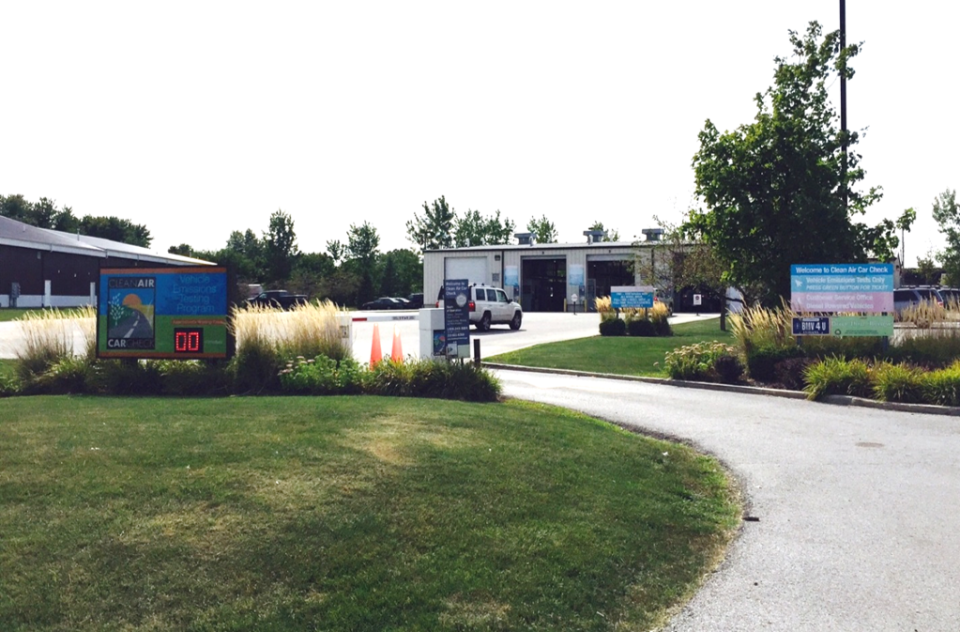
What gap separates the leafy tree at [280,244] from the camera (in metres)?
81.9

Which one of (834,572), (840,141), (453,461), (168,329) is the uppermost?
(840,141)

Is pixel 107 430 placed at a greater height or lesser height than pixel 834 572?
greater

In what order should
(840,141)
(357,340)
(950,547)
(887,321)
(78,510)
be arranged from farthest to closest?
(357,340), (840,141), (887,321), (950,547), (78,510)

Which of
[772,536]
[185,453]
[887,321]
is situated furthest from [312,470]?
[887,321]

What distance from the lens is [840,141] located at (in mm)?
21234

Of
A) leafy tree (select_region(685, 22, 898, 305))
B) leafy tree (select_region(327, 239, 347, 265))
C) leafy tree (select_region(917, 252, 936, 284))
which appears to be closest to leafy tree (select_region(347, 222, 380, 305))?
leafy tree (select_region(327, 239, 347, 265))

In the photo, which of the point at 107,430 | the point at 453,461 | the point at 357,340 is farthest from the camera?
the point at 357,340

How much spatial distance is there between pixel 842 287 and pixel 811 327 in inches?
40.2

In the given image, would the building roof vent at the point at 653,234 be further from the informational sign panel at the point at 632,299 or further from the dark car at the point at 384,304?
the dark car at the point at 384,304

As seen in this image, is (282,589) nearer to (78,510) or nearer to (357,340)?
(78,510)

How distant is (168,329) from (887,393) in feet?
38.7

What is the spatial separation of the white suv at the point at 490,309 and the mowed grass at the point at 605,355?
28.1ft

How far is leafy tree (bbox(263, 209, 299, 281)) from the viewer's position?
81.9 meters

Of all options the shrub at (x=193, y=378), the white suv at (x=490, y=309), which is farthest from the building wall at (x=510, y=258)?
the shrub at (x=193, y=378)
